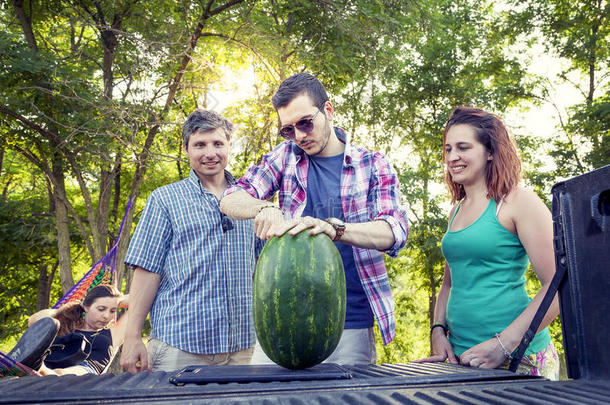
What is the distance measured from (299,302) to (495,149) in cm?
156

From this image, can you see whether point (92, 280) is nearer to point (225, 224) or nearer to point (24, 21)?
point (225, 224)

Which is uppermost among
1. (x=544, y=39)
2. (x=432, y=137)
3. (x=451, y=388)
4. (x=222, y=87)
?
(x=544, y=39)

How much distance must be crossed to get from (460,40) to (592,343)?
16472mm

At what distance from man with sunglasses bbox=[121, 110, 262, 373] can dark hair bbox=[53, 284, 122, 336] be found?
9.62 feet

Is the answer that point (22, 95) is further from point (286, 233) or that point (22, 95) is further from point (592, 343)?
point (592, 343)

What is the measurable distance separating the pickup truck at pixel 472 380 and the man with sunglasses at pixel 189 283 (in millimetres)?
1463

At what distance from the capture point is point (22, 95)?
8.81 meters

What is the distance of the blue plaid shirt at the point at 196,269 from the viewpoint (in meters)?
2.99

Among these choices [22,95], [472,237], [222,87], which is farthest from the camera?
[222,87]

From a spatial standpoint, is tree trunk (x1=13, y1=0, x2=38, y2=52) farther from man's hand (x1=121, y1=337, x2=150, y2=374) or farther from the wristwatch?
the wristwatch

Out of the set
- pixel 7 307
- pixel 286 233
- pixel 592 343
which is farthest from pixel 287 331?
pixel 7 307

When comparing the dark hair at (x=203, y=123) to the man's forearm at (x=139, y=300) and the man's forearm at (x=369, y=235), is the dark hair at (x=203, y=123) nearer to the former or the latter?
the man's forearm at (x=139, y=300)

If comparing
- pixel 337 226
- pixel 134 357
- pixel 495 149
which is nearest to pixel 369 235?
pixel 337 226

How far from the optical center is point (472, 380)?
4.48 feet
